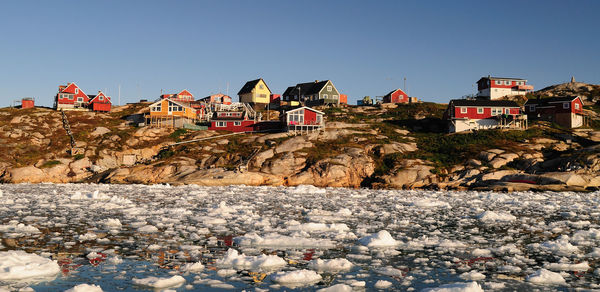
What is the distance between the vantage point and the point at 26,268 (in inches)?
373

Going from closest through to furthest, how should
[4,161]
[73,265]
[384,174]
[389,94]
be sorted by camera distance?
[73,265], [384,174], [4,161], [389,94]

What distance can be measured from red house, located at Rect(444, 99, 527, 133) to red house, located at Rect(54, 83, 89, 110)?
68.9m

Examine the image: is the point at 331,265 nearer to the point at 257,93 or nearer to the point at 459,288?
the point at 459,288

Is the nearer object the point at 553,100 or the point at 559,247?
the point at 559,247

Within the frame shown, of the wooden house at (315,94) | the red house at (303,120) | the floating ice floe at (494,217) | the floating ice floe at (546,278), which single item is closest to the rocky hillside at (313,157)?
the red house at (303,120)

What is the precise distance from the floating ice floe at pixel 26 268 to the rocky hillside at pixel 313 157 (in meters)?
34.4

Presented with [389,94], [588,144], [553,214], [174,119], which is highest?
[389,94]

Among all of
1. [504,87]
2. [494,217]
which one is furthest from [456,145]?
[504,87]

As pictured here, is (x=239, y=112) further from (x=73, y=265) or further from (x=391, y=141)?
(x=73, y=265)

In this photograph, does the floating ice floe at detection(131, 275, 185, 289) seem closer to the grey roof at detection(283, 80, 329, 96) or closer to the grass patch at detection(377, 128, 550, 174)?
the grass patch at detection(377, 128, 550, 174)

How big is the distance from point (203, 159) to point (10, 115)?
39.9 meters

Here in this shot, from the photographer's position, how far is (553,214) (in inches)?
851

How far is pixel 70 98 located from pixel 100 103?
19.4 feet

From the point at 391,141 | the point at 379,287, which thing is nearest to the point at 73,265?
the point at 379,287
